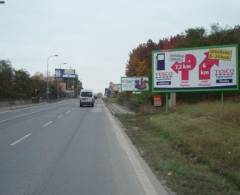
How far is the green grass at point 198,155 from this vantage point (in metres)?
8.79

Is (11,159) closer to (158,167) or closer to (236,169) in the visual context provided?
(158,167)

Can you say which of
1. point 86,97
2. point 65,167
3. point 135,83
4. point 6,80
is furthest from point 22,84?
point 65,167

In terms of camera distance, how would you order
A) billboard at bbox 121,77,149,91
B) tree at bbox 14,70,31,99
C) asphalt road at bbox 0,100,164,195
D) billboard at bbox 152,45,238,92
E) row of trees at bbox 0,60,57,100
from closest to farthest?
1. asphalt road at bbox 0,100,164,195
2. billboard at bbox 152,45,238,92
3. billboard at bbox 121,77,149,91
4. row of trees at bbox 0,60,57,100
5. tree at bbox 14,70,31,99

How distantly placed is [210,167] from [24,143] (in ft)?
25.2

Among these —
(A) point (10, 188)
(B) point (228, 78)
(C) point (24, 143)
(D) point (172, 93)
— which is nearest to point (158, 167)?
(A) point (10, 188)

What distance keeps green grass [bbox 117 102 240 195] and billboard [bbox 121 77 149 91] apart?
30.3 m

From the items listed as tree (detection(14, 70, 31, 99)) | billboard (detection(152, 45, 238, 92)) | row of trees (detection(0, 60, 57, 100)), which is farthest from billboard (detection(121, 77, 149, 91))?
tree (detection(14, 70, 31, 99))

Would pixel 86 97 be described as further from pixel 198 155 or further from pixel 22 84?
pixel 198 155

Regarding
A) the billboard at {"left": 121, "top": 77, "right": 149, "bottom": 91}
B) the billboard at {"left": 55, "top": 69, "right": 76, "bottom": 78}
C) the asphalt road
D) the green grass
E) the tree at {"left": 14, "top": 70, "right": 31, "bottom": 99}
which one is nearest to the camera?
the asphalt road

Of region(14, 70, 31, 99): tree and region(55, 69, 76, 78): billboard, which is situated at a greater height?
region(55, 69, 76, 78): billboard

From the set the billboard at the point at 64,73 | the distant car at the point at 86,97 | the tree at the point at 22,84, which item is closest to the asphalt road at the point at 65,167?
the distant car at the point at 86,97

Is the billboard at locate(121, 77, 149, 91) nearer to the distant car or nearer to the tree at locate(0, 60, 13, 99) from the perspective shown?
the distant car

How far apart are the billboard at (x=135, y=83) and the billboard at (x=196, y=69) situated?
18.1 m

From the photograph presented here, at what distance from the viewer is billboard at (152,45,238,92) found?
94.0 ft
